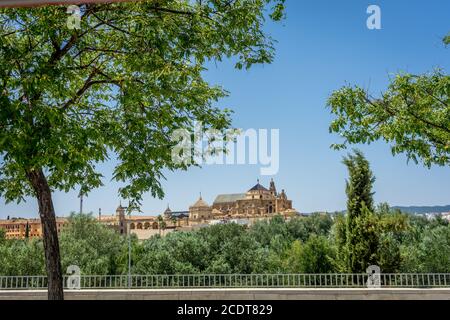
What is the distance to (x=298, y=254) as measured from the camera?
38.2 feet

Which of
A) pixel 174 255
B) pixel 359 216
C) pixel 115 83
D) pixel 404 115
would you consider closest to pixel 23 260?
pixel 174 255

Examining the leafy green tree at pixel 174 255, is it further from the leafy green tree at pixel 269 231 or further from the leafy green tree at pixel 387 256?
the leafy green tree at pixel 387 256

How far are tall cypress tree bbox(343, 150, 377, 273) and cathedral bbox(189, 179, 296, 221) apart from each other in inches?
501

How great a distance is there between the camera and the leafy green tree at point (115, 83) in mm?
3172

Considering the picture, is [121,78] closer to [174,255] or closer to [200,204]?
[174,255]

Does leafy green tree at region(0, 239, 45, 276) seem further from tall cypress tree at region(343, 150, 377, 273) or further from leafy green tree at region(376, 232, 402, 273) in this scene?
leafy green tree at region(376, 232, 402, 273)

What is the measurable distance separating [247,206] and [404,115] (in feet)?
68.0

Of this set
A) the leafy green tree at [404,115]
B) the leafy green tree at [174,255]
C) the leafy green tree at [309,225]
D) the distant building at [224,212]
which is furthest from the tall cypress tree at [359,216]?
the distant building at [224,212]

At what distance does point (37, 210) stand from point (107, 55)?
1.73 meters

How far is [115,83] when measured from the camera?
13.5 feet

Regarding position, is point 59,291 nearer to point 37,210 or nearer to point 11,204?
point 37,210

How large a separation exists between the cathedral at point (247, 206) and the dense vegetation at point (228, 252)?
8.88 m
